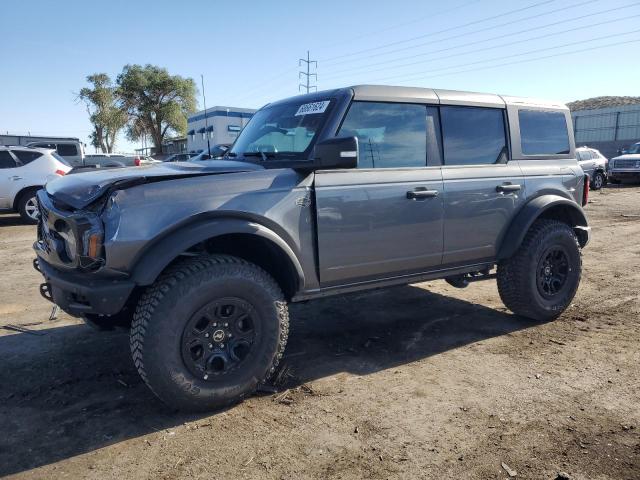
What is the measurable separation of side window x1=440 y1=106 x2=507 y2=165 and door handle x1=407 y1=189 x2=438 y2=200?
40 centimetres

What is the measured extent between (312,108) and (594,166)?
18.6m

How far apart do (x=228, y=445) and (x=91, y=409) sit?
1.00 metres

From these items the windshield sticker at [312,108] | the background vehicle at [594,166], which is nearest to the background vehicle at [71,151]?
the windshield sticker at [312,108]

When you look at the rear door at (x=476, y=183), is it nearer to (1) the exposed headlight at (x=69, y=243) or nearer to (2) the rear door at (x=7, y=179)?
(1) the exposed headlight at (x=69, y=243)

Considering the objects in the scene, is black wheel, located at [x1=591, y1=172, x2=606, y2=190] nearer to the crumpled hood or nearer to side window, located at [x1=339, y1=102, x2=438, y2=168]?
side window, located at [x1=339, y1=102, x2=438, y2=168]

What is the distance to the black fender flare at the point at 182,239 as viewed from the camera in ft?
9.00

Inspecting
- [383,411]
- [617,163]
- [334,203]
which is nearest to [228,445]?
[383,411]

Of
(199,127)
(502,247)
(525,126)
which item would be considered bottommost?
(502,247)

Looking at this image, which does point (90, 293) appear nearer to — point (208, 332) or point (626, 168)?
point (208, 332)

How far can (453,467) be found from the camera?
2469 millimetres

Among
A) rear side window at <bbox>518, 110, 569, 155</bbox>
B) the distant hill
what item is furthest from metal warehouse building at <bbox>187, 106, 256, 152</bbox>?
rear side window at <bbox>518, 110, 569, 155</bbox>

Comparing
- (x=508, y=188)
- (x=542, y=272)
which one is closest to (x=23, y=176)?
(x=508, y=188)

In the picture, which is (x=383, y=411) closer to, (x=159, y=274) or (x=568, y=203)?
(x=159, y=274)

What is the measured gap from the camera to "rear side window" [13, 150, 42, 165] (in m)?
11.3
